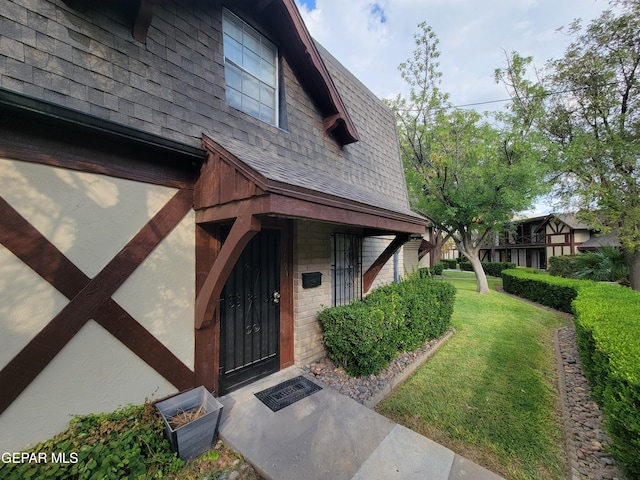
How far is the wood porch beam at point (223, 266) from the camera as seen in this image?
2516 mm

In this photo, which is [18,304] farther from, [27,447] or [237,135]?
[237,135]

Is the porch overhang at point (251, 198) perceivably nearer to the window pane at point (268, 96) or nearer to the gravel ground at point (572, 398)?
the window pane at point (268, 96)

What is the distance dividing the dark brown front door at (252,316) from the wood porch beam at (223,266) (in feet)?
1.24

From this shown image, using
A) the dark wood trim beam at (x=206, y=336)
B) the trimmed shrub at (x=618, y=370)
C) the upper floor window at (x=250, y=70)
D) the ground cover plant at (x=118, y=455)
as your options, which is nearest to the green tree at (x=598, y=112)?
the trimmed shrub at (x=618, y=370)

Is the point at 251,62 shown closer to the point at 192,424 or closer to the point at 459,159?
the point at 192,424

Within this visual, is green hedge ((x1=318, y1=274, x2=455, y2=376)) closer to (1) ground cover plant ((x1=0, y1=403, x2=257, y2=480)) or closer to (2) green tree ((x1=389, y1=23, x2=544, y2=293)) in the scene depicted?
(1) ground cover plant ((x1=0, y1=403, x2=257, y2=480))

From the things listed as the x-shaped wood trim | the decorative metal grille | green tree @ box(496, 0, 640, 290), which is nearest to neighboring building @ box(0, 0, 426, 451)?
the x-shaped wood trim

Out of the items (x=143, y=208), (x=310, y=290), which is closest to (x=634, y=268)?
(x=310, y=290)

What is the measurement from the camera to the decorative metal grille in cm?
521

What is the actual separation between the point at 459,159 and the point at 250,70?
11054 millimetres

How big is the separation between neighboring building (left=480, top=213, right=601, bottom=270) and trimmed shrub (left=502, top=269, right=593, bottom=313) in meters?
14.1

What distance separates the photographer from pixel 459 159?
12125mm

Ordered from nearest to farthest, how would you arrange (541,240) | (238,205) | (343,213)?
(238,205) < (343,213) < (541,240)

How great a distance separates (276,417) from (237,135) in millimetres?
3481
